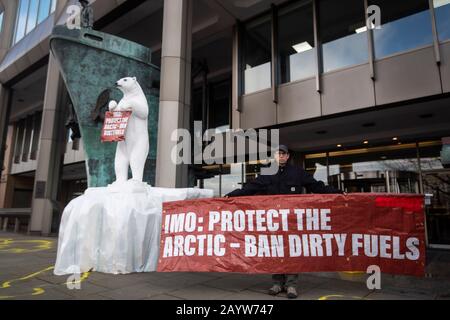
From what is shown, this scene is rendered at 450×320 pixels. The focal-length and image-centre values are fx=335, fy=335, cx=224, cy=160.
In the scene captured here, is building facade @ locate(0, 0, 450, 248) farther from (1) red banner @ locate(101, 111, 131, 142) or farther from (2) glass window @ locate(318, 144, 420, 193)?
(1) red banner @ locate(101, 111, 131, 142)

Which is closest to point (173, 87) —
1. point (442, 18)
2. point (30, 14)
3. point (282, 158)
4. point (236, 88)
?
point (236, 88)

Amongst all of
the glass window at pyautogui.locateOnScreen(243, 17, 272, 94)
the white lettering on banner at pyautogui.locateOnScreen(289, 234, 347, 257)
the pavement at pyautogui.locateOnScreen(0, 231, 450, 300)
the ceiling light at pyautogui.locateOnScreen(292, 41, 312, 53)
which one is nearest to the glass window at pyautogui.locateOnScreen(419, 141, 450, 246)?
the pavement at pyautogui.locateOnScreen(0, 231, 450, 300)

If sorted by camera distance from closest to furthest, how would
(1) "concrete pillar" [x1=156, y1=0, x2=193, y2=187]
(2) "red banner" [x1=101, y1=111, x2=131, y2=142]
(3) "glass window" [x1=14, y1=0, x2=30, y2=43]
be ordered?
(2) "red banner" [x1=101, y1=111, x2=131, y2=142]
(1) "concrete pillar" [x1=156, y1=0, x2=193, y2=187]
(3) "glass window" [x1=14, y1=0, x2=30, y2=43]

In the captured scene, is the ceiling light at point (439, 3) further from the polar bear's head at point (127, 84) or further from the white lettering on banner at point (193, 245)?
the white lettering on banner at point (193, 245)

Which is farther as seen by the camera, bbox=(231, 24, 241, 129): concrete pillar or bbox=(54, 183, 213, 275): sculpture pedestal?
bbox=(231, 24, 241, 129): concrete pillar

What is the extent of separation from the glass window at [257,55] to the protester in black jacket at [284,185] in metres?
8.21

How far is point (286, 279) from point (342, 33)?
961 centimetres

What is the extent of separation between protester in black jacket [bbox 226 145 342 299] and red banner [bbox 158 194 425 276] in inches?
6.3

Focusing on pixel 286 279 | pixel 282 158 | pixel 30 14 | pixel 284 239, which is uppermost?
pixel 30 14

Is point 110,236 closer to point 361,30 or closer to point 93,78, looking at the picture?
point 93,78

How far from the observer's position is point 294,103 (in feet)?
38.0

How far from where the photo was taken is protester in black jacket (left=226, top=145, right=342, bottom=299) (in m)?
4.66

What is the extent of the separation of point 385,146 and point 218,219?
9.61m

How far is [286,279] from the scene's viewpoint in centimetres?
467
